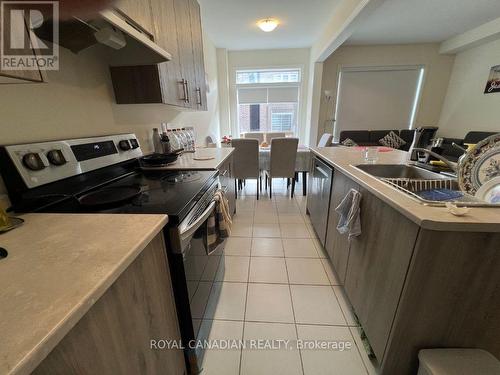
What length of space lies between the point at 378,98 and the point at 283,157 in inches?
142

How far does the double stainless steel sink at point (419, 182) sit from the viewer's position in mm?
873

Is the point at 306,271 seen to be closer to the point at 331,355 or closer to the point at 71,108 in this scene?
the point at 331,355

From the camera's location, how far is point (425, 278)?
0.77m

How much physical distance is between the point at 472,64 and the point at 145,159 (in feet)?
21.1

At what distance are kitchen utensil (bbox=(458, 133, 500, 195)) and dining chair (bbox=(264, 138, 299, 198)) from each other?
6.99 ft

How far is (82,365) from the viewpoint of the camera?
0.43 meters

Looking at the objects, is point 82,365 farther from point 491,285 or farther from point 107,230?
point 491,285

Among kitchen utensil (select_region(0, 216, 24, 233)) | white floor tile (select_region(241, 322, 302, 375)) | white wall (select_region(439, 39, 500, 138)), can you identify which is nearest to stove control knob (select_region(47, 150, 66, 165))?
kitchen utensil (select_region(0, 216, 24, 233))

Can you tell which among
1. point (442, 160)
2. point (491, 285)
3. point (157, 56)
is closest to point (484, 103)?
point (442, 160)

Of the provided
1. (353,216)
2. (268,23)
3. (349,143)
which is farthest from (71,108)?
(349,143)

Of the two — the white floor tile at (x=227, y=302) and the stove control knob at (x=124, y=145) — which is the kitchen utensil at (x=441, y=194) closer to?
the white floor tile at (x=227, y=302)

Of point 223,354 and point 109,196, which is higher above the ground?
point 109,196

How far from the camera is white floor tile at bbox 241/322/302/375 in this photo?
1.08 metres

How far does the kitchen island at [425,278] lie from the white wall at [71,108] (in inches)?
59.9
